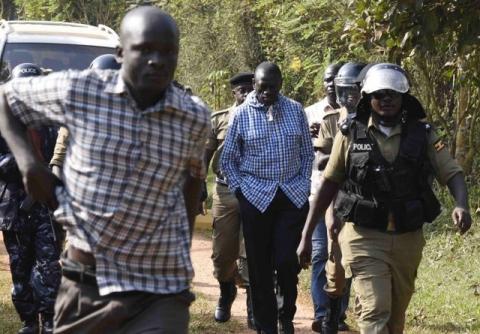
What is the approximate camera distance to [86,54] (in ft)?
38.0

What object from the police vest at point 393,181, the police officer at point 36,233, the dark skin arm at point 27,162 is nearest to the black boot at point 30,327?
the police officer at point 36,233

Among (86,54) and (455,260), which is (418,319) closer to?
(455,260)

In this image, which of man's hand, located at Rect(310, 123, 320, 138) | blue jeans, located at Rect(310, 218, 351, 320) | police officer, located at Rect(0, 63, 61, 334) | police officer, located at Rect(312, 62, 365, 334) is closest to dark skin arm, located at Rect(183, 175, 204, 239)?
police officer, located at Rect(0, 63, 61, 334)

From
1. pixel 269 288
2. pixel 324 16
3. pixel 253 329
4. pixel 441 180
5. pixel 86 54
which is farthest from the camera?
pixel 324 16

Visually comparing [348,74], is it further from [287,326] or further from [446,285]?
[446,285]

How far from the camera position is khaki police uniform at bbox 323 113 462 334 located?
5.63 metres

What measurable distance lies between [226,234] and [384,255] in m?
2.74

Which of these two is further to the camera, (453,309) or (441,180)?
(453,309)

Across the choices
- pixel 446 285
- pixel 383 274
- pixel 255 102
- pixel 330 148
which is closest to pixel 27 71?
pixel 255 102

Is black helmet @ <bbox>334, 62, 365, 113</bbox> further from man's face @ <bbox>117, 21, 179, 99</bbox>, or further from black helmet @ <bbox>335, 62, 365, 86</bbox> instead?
man's face @ <bbox>117, 21, 179, 99</bbox>

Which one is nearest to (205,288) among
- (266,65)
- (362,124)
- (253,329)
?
(253,329)

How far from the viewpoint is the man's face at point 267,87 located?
24.2ft

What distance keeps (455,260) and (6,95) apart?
7.03 meters

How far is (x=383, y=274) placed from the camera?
5.71 metres
